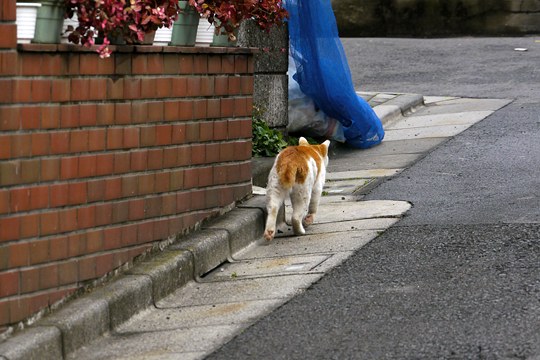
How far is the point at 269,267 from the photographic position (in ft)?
23.7

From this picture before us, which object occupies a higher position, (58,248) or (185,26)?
(185,26)

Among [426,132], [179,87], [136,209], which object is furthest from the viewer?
[426,132]

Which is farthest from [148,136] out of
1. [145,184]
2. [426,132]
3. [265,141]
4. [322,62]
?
[426,132]

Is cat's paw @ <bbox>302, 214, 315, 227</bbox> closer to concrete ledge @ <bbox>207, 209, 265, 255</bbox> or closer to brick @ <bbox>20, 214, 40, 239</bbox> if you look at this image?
concrete ledge @ <bbox>207, 209, 265, 255</bbox>

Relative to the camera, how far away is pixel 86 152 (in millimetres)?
6090

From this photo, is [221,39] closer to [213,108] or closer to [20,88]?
[213,108]

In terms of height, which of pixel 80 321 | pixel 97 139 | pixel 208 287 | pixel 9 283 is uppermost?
pixel 97 139

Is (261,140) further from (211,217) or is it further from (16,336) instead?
(16,336)

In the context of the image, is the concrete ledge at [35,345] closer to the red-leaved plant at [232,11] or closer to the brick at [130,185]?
the brick at [130,185]

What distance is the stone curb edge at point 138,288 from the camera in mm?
5365

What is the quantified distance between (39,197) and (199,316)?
1146 mm

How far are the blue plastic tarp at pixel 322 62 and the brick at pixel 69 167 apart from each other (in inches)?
193

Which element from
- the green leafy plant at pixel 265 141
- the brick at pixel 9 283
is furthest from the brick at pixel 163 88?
the green leafy plant at pixel 265 141

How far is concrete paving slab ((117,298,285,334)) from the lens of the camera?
6082 mm
